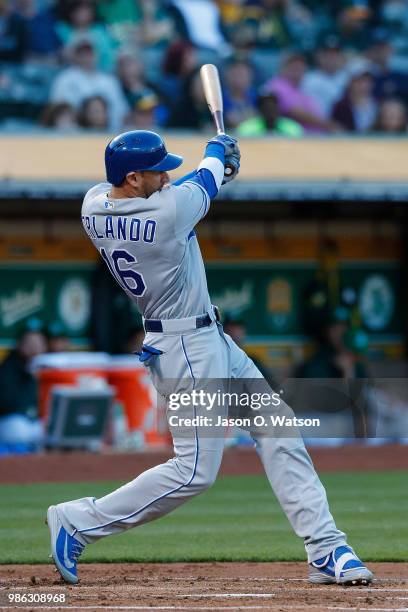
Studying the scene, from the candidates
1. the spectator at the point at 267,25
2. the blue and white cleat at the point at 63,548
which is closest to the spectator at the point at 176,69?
the spectator at the point at 267,25

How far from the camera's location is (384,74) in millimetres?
14273

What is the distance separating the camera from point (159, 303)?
16.2 ft

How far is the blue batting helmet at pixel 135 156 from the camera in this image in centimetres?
486

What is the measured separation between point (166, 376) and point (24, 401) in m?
6.52

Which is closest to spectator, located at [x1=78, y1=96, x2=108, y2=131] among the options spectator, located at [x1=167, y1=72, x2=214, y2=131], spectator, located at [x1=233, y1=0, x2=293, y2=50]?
spectator, located at [x1=167, y1=72, x2=214, y2=131]

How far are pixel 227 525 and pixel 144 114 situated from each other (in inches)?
234

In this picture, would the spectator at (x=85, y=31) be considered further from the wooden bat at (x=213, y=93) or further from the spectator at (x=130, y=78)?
the wooden bat at (x=213, y=93)

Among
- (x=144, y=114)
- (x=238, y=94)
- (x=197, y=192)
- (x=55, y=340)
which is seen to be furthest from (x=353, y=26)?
(x=197, y=192)

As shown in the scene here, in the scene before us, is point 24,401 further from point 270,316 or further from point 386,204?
point 386,204

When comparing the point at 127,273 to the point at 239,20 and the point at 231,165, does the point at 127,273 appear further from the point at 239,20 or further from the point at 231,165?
the point at 239,20

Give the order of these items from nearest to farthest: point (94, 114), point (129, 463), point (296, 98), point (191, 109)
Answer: point (129, 463)
point (94, 114)
point (191, 109)
point (296, 98)

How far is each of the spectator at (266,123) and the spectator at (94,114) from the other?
1322mm

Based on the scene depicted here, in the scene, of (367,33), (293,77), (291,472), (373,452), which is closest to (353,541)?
(291,472)

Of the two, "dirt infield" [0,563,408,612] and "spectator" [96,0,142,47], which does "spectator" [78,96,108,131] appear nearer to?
"spectator" [96,0,142,47]
